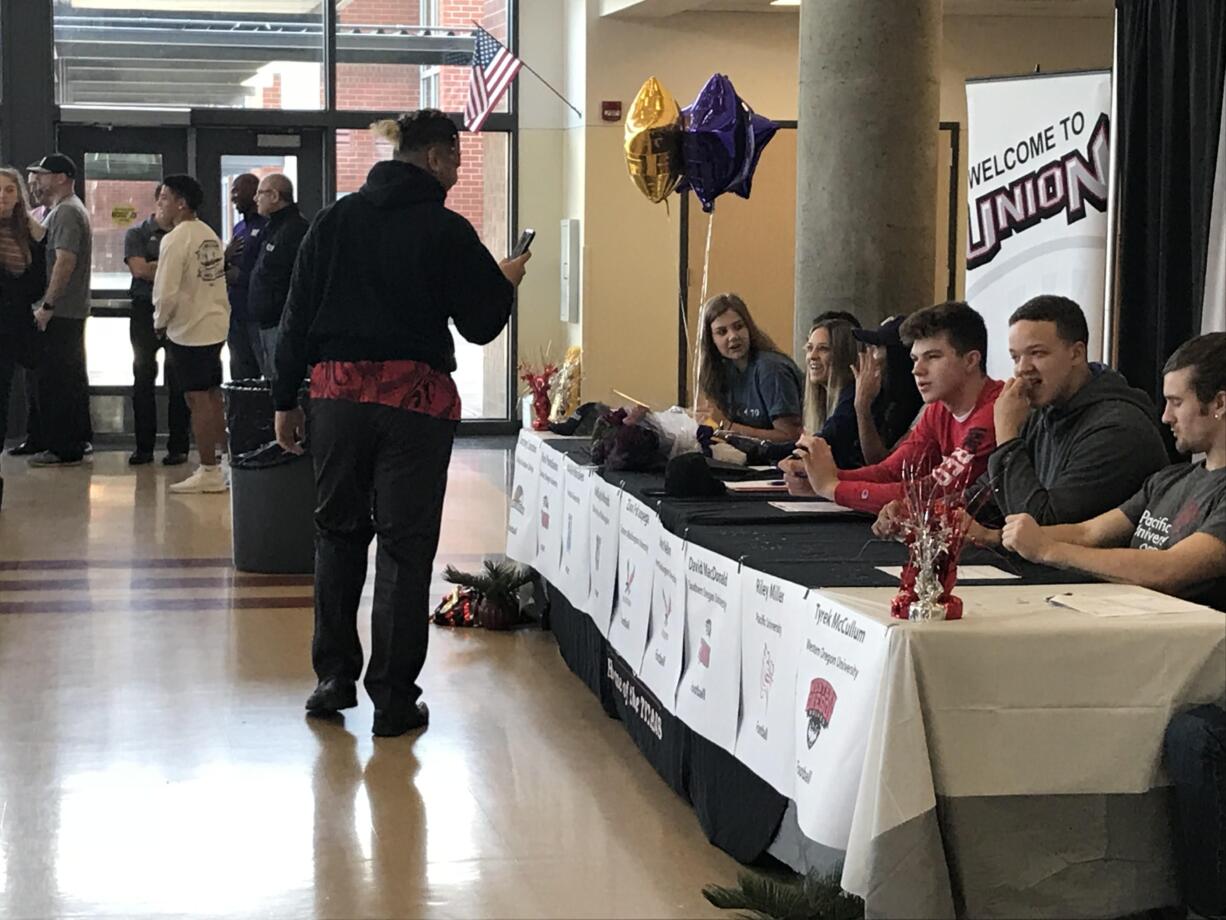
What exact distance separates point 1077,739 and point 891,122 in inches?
152

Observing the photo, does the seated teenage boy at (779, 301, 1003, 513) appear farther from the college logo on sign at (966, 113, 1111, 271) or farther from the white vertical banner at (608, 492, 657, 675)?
the college logo on sign at (966, 113, 1111, 271)

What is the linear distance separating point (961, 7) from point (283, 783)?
28.7ft

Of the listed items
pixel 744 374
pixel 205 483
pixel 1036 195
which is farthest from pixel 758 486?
pixel 205 483

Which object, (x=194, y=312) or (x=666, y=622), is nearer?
(x=666, y=622)


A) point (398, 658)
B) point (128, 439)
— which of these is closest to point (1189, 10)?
point (398, 658)

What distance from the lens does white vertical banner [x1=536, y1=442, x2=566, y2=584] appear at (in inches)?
216

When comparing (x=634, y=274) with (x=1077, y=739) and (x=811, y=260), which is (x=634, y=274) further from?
(x=1077, y=739)

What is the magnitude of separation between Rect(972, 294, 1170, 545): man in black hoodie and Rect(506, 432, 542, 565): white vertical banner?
2.44m

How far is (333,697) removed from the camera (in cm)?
473

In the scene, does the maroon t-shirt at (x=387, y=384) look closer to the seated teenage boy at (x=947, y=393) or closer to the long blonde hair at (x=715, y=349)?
the seated teenage boy at (x=947, y=393)

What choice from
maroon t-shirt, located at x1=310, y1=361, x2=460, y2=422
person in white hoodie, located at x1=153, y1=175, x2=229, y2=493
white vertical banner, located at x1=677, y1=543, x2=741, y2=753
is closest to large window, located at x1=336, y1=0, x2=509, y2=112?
person in white hoodie, located at x1=153, y1=175, x2=229, y2=493

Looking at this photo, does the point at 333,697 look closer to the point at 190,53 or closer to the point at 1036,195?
the point at 1036,195

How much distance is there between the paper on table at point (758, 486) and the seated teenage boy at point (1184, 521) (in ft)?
4.10

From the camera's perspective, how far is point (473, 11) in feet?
40.0
